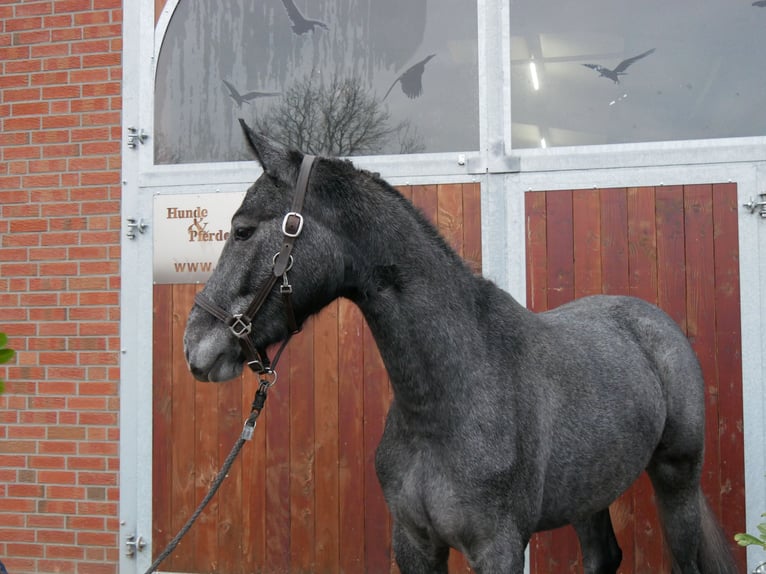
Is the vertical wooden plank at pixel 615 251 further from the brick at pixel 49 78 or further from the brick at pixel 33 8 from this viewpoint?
the brick at pixel 33 8

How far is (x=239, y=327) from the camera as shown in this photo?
86.0 inches

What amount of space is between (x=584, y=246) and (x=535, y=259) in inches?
10.7

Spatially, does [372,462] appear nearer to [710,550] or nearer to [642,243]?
[710,550]

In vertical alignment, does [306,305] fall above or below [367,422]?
above

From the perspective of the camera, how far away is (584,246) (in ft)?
13.0

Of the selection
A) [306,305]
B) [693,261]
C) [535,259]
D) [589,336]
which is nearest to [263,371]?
[306,305]

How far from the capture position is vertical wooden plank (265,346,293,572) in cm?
415

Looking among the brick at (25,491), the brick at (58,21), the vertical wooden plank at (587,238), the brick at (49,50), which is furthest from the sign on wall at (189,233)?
the vertical wooden plank at (587,238)

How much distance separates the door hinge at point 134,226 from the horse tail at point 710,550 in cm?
333

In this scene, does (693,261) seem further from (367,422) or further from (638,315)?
(367,422)

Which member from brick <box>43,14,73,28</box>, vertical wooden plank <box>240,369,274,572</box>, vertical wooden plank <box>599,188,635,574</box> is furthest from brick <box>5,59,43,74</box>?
vertical wooden plank <box>599,188,635,574</box>

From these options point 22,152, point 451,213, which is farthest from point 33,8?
point 451,213

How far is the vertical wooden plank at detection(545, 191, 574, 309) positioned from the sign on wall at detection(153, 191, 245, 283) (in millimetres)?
1769

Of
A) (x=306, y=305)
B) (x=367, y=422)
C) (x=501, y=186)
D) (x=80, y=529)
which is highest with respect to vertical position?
(x=501, y=186)
